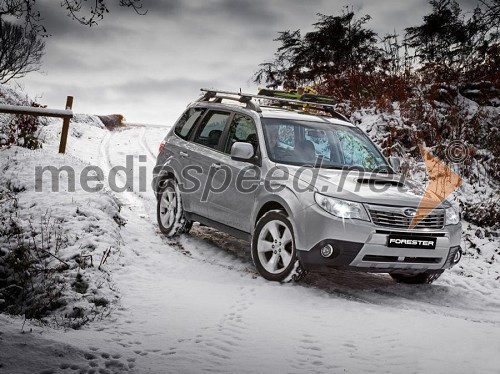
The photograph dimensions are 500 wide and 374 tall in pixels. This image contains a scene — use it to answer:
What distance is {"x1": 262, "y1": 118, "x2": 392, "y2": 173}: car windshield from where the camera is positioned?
7.11 m

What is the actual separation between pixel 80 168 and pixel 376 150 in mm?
5839

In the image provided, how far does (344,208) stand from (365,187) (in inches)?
18.2

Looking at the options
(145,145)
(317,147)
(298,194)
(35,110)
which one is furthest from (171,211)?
(145,145)

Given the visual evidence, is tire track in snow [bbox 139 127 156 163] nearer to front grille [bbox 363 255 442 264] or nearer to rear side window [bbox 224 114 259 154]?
rear side window [bbox 224 114 259 154]

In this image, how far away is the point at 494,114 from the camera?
42.5 feet

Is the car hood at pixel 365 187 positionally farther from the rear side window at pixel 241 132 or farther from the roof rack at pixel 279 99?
the roof rack at pixel 279 99

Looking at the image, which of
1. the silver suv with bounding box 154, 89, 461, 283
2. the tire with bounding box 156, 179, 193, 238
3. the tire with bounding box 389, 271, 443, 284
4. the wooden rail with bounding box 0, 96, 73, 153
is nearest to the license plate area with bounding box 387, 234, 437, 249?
the silver suv with bounding box 154, 89, 461, 283

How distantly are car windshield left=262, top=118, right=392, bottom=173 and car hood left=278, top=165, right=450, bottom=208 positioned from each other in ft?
0.94

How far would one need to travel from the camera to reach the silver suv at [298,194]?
6.12m

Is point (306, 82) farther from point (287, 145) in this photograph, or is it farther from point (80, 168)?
point (287, 145)

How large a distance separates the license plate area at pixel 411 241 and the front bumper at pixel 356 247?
32mm

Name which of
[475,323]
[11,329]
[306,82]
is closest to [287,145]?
[475,323]

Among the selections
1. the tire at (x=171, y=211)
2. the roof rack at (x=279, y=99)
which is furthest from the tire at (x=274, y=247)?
the tire at (x=171, y=211)

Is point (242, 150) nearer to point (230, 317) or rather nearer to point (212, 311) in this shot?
point (212, 311)
